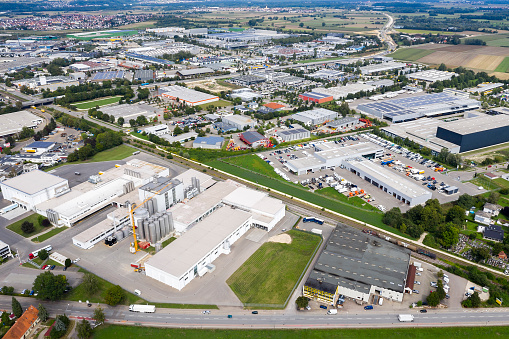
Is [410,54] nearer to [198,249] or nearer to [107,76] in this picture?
[107,76]

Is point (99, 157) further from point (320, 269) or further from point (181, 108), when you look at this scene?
point (320, 269)

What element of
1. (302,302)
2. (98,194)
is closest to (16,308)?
(98,194)

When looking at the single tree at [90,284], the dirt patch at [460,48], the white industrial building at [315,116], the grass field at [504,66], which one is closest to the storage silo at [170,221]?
the single tree at [90,284]

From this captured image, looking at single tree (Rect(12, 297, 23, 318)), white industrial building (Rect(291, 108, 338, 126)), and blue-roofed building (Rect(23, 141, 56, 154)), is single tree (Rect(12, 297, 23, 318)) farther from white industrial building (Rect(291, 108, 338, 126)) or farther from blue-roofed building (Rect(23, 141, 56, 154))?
white industrial building (Rect(291, 108, 338, 126))

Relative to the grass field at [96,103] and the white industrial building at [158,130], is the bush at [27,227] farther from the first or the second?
the grass field at [96,103]

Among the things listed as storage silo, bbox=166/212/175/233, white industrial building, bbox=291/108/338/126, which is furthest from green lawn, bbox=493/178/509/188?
storage silo, bbox=166/212/175/233
